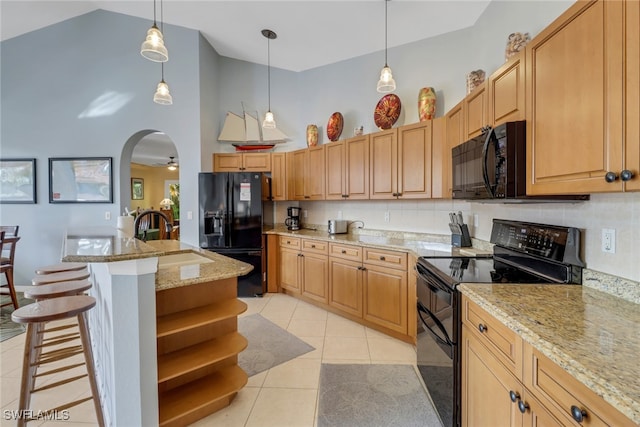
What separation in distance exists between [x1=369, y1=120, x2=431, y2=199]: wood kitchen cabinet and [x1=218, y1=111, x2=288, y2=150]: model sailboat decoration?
Result: 5.91 feet

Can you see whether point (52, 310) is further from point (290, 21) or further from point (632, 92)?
point (290, 21)

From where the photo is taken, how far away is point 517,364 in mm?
1000

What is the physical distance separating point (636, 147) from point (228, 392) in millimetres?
2204

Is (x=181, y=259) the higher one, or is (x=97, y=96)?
(x=97, y=96)

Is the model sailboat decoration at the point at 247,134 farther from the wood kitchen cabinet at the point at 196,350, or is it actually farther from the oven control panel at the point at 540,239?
the oven control panel at the point at 540,239

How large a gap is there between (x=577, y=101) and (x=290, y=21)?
3.11 m

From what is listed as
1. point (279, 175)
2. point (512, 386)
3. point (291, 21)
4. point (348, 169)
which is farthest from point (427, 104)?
point (512, 386)

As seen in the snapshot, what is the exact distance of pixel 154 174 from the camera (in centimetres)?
962

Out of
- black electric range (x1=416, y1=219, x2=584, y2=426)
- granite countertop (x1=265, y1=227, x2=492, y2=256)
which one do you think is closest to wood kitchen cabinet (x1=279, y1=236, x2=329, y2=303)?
granite countertop (x1=265, y1=227, x2=492, y2=256)

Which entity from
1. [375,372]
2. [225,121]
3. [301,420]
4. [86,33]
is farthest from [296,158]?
[86,33]

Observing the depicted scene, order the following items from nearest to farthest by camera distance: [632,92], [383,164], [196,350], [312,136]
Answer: [632,92]
[196,350]
[383,164]
[312,136]

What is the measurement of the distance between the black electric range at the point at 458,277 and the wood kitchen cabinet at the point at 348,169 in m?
1.50

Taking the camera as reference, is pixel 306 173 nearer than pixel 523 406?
No

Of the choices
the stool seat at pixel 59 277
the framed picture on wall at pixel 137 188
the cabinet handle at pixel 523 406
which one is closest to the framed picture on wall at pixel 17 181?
the stool seat at pixel 59 277
